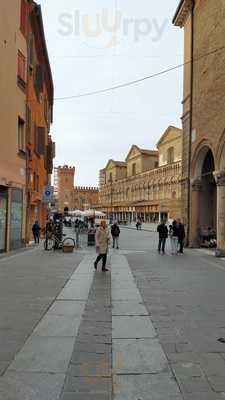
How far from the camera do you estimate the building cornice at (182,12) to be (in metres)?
25.1

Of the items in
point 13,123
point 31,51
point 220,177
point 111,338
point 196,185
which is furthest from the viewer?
point 31,51

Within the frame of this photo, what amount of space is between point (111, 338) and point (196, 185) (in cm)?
1866

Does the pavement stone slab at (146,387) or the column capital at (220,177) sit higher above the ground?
the column capital at (220,177)

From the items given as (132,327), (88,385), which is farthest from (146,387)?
(132,327)

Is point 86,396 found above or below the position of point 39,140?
below

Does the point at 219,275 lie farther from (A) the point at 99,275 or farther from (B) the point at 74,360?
(B) the point at 74,360

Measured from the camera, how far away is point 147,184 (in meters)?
102

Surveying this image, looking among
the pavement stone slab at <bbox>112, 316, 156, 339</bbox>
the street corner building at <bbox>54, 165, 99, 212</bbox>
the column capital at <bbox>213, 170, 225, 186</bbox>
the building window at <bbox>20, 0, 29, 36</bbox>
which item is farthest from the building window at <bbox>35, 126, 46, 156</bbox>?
the street corner building at <bbox>54, 165, 99, 212</bbox>

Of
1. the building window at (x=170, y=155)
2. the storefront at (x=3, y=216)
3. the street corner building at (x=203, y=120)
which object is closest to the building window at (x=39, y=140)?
the street corner building at (x=203, y=120)

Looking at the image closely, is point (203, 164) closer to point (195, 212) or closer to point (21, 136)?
point (195, 212)

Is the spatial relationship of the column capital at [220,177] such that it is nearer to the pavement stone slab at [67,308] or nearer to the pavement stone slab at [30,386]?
the pavement stone slab at [67,308]

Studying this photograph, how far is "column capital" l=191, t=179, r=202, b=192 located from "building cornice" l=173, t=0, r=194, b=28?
28.9 feet

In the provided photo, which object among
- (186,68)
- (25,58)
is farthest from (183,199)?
(25,58)

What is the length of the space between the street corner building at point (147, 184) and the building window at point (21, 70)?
48.1 m
